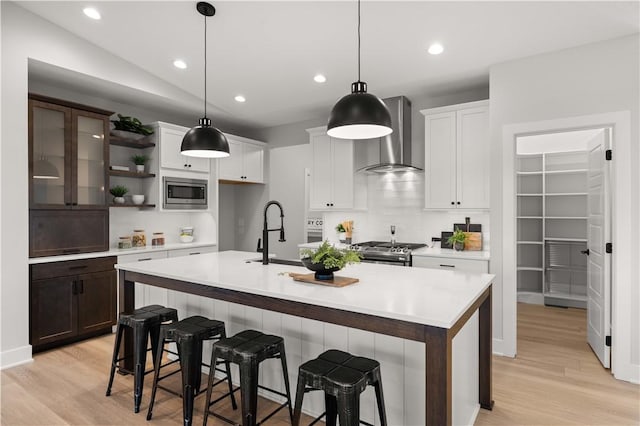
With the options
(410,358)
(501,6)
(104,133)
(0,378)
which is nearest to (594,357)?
(410,358)

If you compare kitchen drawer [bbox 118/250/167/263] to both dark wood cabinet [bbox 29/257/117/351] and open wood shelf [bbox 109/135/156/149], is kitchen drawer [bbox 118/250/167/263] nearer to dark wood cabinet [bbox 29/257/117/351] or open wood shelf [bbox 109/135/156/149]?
dark wood cabinet [bbox 29/257/117/351]

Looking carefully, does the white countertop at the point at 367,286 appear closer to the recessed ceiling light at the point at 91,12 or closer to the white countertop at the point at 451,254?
the white countertop at the point at 451,254

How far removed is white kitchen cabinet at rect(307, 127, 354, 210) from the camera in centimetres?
489

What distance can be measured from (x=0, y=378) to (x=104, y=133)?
2.54 metres

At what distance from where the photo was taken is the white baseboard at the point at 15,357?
3217 millimetres

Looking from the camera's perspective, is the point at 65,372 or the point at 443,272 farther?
the point at 65,372

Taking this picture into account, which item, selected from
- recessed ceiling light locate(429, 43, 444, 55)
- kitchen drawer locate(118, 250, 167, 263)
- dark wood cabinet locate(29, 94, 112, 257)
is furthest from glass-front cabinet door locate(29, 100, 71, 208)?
recessed ceiling light locate(429, 43, 444, 55)

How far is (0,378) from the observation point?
9.89ft

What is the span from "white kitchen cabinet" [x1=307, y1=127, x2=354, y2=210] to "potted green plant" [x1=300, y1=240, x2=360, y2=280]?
8.70ft

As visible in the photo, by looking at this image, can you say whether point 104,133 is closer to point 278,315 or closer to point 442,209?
point 278,315

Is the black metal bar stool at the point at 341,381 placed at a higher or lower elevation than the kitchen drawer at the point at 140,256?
lower

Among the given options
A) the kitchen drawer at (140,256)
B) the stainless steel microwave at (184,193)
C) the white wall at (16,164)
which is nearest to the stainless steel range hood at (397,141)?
the stainless steel microwave at (184,193)

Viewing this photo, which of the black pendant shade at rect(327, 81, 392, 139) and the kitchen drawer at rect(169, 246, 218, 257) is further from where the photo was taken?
the kitchen drawer at rect(169, 246, 218, 257)

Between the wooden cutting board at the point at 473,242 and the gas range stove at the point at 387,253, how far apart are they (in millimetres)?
516
